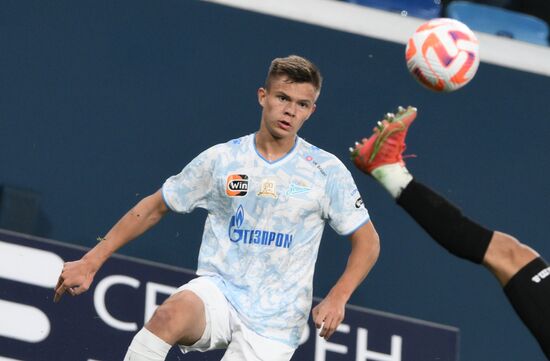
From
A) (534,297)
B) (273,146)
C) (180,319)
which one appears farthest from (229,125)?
(534,297)

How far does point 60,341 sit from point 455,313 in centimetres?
225

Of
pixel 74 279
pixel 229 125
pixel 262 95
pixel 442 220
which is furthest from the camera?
pixel 229 125

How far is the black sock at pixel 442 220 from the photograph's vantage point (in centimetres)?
528

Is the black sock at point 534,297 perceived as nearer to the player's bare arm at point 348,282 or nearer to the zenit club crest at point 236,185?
the player's bare arm at point 348,282

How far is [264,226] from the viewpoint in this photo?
602 cm

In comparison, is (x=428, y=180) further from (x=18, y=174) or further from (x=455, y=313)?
(x=18, y=174)

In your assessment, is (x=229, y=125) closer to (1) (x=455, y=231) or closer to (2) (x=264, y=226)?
(2) (x=264, y=226)

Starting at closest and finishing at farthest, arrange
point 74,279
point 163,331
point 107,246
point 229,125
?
point 163,331 < point 74,279 < point 107,246 < point 229,125

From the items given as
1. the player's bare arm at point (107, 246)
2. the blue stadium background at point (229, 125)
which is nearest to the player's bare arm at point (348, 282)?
the player's bare arm at point (107, 246)

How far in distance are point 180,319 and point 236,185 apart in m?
0.75

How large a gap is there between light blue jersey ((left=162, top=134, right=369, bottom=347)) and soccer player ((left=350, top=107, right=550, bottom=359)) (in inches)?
28.8

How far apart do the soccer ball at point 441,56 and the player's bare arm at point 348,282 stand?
2.44ft

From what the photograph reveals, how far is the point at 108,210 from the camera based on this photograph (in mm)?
7109

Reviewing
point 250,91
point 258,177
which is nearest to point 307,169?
point 258,177
